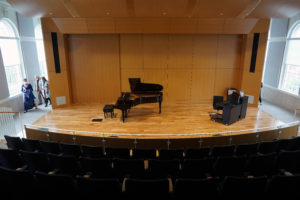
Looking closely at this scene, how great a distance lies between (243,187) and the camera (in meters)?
2.69

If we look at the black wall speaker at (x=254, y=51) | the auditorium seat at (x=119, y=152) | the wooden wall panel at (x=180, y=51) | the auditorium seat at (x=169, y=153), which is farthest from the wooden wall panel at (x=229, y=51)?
the auditorium seat at (x=119, y=152)

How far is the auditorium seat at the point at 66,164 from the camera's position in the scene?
3.42 m

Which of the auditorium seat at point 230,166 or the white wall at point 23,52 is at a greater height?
the white wall at point 23,52

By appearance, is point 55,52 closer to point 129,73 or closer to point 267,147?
point 129,73

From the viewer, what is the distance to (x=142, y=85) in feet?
25.1

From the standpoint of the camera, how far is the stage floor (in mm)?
6305

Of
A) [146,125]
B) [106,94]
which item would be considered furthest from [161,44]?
[146,125]

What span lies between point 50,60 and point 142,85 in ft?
14.0

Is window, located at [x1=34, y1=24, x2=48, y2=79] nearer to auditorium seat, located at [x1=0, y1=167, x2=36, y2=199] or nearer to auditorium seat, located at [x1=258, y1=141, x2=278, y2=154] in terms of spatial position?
auditorium seat, located at [x1=0, y1=167, x2=36, y2=199]

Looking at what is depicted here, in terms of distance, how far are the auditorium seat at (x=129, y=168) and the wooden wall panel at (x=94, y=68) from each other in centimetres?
643

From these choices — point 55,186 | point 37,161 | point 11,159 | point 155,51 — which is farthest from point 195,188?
point 155,51

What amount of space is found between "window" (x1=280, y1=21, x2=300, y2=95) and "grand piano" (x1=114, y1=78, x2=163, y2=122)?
22.7ft

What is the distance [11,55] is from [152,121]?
24.5ft

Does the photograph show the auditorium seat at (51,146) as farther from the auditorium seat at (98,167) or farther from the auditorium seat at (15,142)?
the auditorium seat at (98,167)
